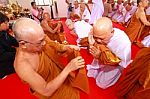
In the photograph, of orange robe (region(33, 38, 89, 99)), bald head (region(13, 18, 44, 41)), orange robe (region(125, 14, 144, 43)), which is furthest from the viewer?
orange robe (region(125, 14, 144, 43))

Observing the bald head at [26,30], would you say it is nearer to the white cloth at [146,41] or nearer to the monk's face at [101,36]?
the monk's face at [101,36]

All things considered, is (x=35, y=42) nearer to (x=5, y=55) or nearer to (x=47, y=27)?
(x=5, y=55)

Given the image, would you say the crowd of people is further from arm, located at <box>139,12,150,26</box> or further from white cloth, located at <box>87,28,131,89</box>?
arm, located at <box>139,12,150,26</box>

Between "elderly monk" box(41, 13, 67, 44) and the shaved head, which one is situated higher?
the shaved head

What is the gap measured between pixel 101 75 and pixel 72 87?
96 centimetres

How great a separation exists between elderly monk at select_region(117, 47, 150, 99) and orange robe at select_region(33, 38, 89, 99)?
542mm

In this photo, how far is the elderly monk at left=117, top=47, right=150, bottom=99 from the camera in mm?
1569

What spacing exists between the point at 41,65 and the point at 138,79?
89cm

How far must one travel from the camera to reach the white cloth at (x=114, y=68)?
189 centimetres

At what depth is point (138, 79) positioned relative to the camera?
1.69 meters

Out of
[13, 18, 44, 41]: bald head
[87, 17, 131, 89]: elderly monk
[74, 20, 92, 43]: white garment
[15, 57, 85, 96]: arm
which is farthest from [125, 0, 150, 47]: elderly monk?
[13, 18, 44, 41]: bald head

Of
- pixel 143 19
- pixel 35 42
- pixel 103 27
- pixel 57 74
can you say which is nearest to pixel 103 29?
pixel 103 27

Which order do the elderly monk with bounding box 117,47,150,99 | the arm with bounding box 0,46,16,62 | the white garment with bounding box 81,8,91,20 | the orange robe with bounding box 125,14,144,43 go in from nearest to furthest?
the elderly monk with bounding box 117,47,150,99 < the arm with bounding box 0,46,16,62 < the orange robe with bounding box 125,14,144,43 < the white garment with bounding box 81,8,91,20

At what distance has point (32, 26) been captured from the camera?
1.11 meters
